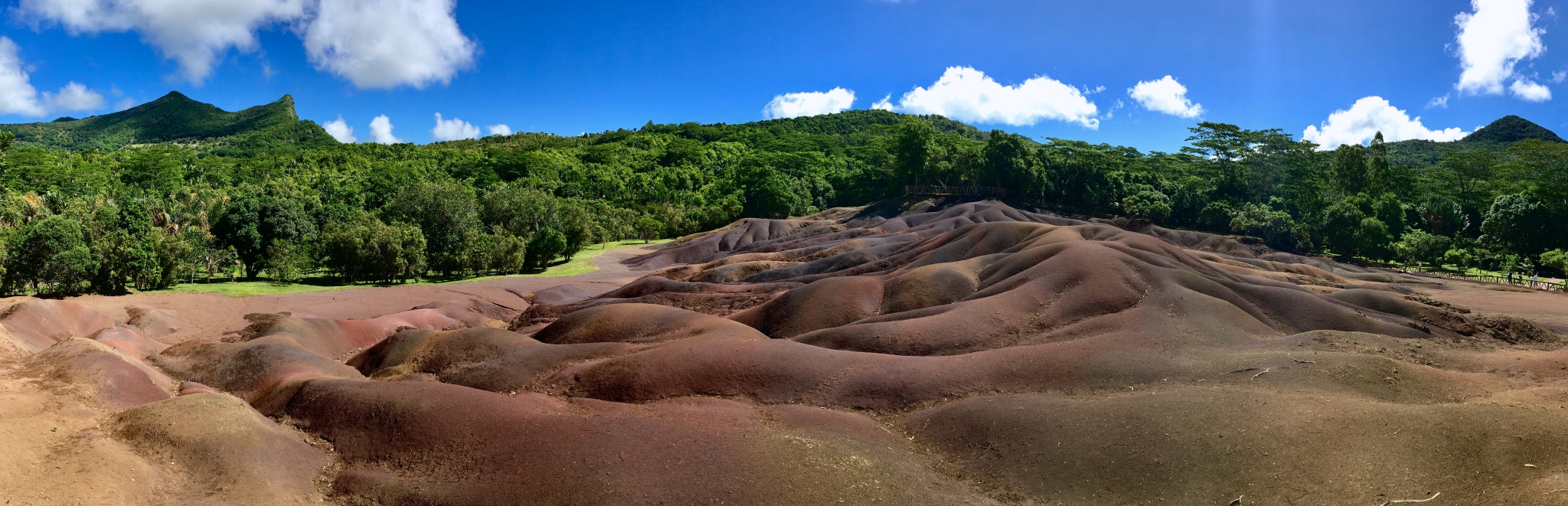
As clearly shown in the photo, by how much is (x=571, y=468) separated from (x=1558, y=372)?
2282 centimetres

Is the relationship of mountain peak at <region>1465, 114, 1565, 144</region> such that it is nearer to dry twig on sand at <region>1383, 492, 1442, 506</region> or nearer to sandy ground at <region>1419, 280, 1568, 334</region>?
sandy ground at <region>1419, 280, 1568, 334</region>

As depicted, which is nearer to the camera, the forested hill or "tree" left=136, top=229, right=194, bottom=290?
"tree" left=136, top=229, right=194, bottom=290

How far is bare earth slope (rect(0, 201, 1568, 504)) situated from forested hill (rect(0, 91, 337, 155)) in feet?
444

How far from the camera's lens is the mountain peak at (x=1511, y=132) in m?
157

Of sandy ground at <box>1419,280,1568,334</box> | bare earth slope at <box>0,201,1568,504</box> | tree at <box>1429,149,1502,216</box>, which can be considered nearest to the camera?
bare earth slope at <box>0,201,1568,504</box>

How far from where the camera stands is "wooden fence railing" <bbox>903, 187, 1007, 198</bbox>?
298 ft

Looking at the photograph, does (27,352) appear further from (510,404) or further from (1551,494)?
(1551,494)

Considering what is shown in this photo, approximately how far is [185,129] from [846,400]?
192 meters

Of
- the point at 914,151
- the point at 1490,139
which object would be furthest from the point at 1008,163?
the point at 1490,139

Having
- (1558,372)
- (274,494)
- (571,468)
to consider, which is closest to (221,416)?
(274,494)

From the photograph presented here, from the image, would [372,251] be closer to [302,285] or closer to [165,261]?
[302,285]

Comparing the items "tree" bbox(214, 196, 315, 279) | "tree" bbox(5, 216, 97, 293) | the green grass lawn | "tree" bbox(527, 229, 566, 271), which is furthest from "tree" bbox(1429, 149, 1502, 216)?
"tree" bbox(5, 216, 97, 293)

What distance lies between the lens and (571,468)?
47.1 feet

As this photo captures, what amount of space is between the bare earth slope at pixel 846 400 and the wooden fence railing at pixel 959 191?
5834cm
